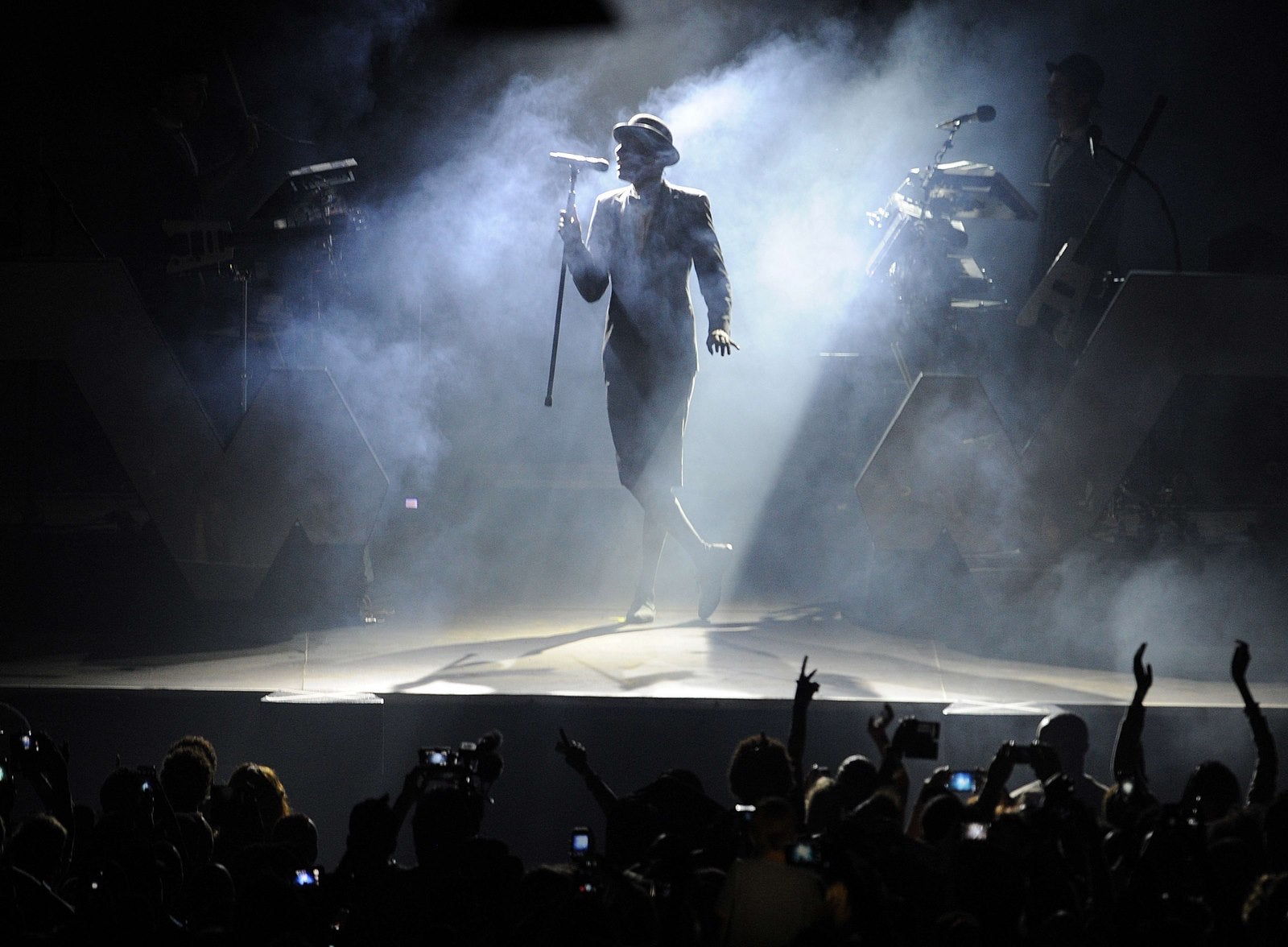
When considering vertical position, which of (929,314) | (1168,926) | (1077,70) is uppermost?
(1077,70)

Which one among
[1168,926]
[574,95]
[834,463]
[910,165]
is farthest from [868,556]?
[1168,926]

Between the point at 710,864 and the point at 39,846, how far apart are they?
1.57 meters

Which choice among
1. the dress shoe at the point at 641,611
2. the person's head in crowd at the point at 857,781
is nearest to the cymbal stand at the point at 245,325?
the dress shoe at the point at 641,611

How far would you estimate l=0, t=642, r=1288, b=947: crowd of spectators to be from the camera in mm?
2793

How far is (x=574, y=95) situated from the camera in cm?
903

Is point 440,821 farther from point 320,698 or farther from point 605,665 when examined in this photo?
point 605,665

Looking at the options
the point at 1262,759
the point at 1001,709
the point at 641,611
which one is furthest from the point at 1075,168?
the point at 1262,759

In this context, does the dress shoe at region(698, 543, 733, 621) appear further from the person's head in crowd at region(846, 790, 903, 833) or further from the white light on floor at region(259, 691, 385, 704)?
the person's head in crowd at region(846, 790, 903, 833)

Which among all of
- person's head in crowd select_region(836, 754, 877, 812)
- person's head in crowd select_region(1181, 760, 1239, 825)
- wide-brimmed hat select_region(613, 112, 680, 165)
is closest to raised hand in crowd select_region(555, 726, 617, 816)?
person's head in crowd select_region(836, 754, 877, 812)

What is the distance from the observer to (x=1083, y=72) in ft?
24.2

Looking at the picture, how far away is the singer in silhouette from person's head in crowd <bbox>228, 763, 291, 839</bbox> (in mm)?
2782

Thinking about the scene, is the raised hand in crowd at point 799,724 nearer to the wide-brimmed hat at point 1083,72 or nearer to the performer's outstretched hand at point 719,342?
the performer's outstretched hand at point 719,342

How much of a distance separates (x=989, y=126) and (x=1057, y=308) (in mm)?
2313

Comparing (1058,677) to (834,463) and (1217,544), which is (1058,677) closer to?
(1217,544)
